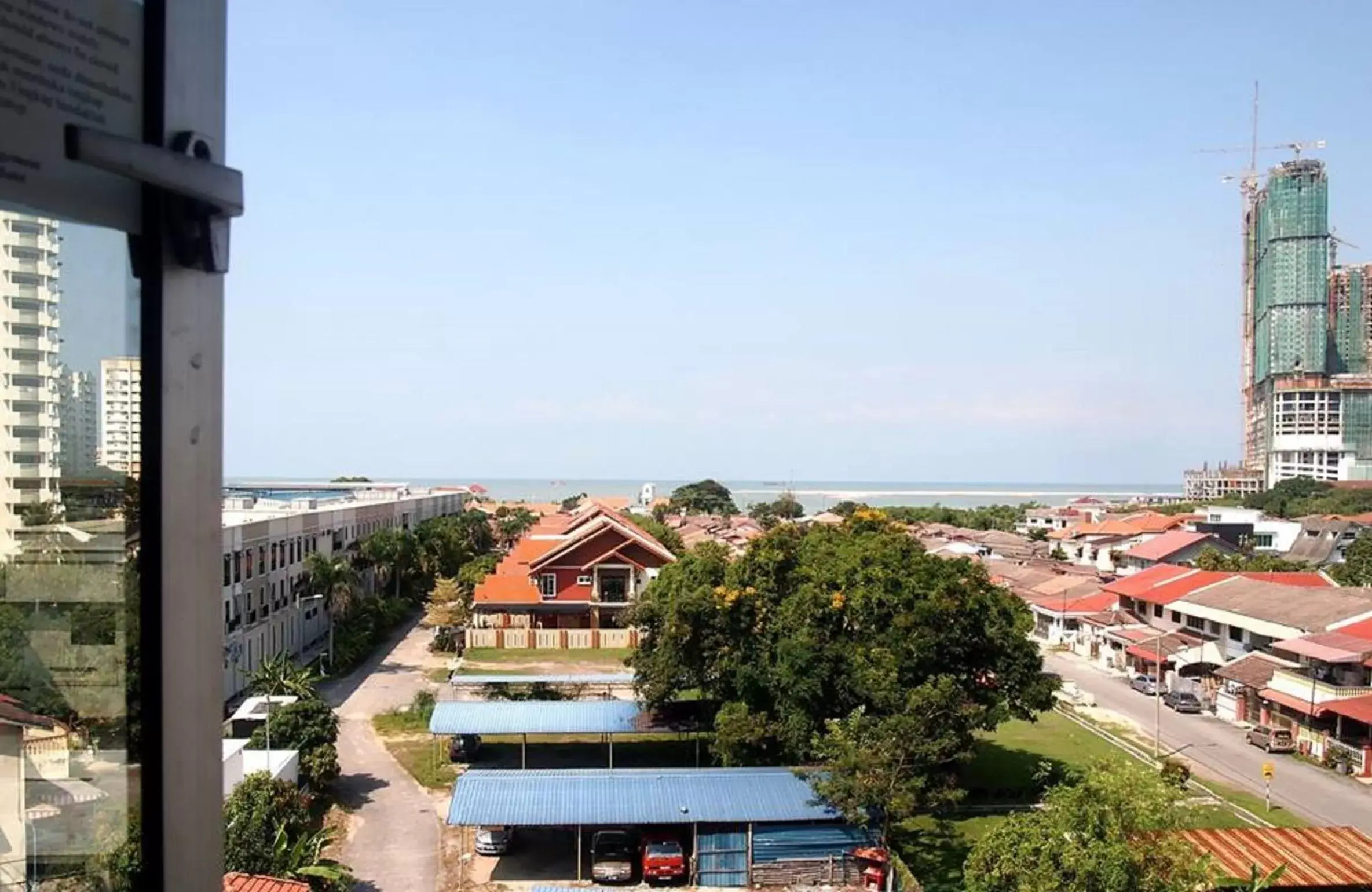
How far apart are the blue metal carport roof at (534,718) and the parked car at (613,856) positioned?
3496 millimetres

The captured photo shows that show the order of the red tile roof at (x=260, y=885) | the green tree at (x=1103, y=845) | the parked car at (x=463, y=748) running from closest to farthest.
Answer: the green tree at (x=1103, y=845) → the red tile roof at (x=260, y=885) → the parked car at (x=463, y=748)

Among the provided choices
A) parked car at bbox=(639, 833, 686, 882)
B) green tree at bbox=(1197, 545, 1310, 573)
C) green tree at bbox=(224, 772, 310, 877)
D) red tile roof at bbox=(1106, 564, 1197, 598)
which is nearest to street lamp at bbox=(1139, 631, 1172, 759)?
red tile roof at bbox=(1106, 564, 1197, 598)

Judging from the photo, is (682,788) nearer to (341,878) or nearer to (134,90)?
(341,878)

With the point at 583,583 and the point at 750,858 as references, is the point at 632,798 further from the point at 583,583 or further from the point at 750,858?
the point at 583,583

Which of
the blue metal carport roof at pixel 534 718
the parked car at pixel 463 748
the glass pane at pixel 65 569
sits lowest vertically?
the parked car at pixel 463 748

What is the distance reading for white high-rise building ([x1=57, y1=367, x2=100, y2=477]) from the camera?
4.93ft

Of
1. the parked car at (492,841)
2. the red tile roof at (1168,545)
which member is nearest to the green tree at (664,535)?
the red tile roof at (1168,545)

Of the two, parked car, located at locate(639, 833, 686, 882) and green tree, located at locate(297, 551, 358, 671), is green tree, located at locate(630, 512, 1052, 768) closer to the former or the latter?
parked car, located at locate(639, 833, 686, 882)

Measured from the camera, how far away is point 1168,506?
255 feet

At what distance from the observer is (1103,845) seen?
8688 millimetres

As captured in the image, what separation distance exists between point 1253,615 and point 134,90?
27848 millimetres

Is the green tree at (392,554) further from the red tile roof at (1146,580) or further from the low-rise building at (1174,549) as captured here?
the low-rise building at (1174,549)

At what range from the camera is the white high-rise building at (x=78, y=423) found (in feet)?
4.93

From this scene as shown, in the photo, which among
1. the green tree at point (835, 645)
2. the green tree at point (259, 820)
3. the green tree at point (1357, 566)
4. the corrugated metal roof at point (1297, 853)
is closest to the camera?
the green tree at point (259, 820)
